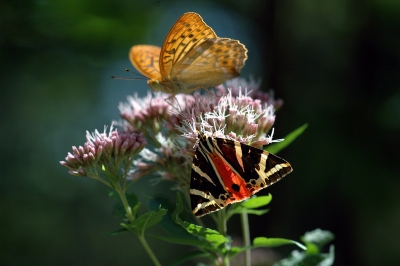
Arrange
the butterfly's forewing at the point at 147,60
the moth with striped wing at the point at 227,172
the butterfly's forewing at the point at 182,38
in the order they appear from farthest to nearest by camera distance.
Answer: the butterfly's forewing at the point at 147,60, the butterfly's forewing at the point at 182,38, the moth with striped wing at the point at 227,172

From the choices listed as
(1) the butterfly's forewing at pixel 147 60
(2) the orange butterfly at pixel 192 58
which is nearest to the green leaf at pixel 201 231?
(2) the orange butterfly at pixel 192 58

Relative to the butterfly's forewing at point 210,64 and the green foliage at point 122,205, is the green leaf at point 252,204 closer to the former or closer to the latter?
the green foliage at point 122,205

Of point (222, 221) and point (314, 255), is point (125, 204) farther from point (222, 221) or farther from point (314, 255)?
point (314, 255)

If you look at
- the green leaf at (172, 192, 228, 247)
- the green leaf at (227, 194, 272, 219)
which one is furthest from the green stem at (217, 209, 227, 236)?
the green leaf at (172, 192, 228, 247)

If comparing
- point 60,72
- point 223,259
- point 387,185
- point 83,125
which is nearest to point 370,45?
point 387,185

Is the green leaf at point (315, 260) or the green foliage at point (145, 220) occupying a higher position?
the green foliage at point (145, 220)

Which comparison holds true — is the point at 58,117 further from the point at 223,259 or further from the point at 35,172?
the point at 223,259

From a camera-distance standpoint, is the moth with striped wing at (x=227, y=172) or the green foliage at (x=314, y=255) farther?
the green foliage at (x=314, y=255)
